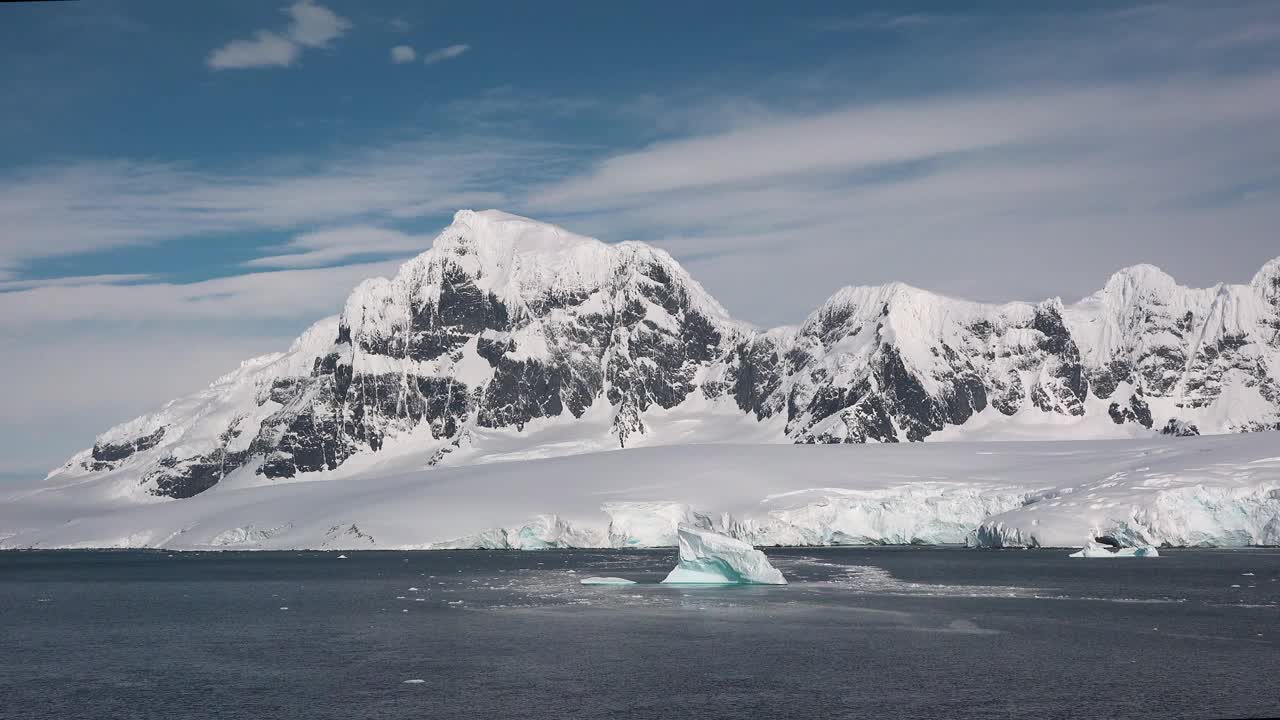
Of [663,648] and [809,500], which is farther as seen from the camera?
[809,500]

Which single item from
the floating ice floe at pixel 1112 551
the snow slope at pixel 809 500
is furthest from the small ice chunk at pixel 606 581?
the snow slope at pixel 809 500

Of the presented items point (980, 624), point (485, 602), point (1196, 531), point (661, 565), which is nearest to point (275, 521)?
point (661, 565)

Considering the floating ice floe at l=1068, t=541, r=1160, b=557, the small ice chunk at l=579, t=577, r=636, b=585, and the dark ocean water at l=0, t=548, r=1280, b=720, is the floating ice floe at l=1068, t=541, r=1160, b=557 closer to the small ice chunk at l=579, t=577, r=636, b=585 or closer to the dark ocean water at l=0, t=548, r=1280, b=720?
the dark ocean water at l=0, t=548, r=1280, b=720

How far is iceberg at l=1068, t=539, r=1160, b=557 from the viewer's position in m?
84.0

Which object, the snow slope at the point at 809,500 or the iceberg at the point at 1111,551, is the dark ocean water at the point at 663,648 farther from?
the snow slope at the point at 809,500

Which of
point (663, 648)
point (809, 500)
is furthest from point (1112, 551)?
point (663, 648)

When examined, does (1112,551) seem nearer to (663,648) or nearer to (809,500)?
(809,500)

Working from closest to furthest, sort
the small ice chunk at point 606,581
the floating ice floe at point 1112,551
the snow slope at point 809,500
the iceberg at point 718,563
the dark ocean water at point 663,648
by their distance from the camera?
the dark ocean water at point 663,648, the iceberg at point 718,563, the small ice chunk at point 606,581, the floating ice floe at point 1112,551, the snow slope at point 809,500

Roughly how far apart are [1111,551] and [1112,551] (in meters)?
0.23

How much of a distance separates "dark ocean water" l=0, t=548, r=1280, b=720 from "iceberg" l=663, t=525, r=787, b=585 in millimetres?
1516

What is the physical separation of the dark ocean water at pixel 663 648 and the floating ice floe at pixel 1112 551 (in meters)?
9.15

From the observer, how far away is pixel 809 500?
107062 millimetres

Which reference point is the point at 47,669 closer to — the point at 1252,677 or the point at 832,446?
the point at 1252,677

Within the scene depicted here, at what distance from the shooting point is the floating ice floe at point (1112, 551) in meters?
84.0
